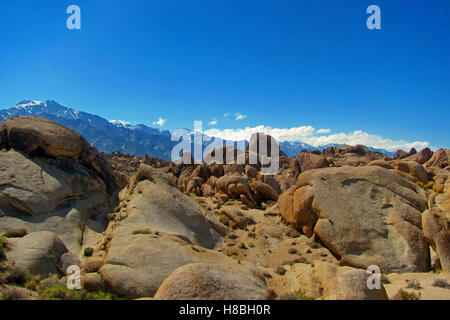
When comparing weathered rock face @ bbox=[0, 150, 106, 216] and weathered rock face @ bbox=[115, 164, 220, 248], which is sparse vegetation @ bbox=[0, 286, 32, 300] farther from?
weathered rock face @ bbox=[0, 150, 106, 216]

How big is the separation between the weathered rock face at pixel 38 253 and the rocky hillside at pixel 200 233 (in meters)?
0.06

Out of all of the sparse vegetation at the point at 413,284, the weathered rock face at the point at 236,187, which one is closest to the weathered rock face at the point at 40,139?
the weathered rock face at the point at 236,187

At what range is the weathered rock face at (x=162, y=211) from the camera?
67.7 feet

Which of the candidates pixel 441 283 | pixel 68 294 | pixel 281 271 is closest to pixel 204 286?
pixel 68 294

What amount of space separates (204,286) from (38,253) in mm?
10095

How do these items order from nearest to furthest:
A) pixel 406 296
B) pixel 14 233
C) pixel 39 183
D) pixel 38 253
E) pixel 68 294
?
pixel 68 294
pixel 406 296
pixel 38 253
pixel 14 233
pixel 39 183

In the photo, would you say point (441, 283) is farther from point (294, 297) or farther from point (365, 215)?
point (365, 215)

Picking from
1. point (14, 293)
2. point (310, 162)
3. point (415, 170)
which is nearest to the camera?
point (14, 293)

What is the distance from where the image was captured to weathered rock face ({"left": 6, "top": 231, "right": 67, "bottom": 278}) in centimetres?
1218

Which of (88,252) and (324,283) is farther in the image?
(88,252)

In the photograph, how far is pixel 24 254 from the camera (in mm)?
12656

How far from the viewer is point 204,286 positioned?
9.05 meters

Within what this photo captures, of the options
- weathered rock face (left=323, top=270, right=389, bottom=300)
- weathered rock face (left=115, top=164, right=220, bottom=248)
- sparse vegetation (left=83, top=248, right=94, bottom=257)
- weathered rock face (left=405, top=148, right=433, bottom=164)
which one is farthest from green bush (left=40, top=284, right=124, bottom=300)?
weathered rock face (left=405, top=148, right=433, bottom=164)
